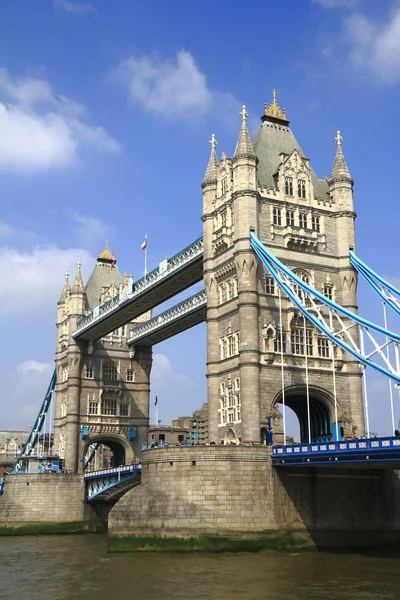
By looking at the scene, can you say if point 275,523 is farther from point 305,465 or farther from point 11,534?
point 11,534

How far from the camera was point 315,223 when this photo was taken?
165 ft

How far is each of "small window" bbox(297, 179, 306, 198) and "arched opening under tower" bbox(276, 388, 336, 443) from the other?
45.6ft

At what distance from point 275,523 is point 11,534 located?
3256 centimetres

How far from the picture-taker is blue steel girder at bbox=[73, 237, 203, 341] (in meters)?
56.1

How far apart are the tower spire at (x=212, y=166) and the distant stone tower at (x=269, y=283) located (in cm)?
9

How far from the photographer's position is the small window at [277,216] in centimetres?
4894

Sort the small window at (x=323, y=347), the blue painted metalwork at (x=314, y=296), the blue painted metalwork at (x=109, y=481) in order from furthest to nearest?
the blue painted metalwork at (x=109, y=481)
the small window at (x=323, y=347)
the blue painted metalwork at (x=314, y=296)

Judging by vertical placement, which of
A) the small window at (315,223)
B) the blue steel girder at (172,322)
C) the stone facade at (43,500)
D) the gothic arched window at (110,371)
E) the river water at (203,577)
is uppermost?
the small window at (315,223)

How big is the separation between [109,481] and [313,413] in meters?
21.6

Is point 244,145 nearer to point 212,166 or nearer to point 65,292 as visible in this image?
point 212,166

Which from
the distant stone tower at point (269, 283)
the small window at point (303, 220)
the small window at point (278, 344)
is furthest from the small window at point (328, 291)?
the small window at point (278, 344)

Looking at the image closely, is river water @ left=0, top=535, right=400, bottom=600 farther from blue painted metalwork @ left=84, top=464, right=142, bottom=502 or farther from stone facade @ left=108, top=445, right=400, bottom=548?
blue painted metalwork @ left=84, top=464, right=142, bottom=502

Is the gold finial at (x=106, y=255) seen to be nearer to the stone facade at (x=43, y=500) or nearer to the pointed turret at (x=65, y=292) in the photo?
the pointed turret at (x=65, y=292)

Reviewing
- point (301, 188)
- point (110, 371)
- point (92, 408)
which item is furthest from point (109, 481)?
point (301, 188)
